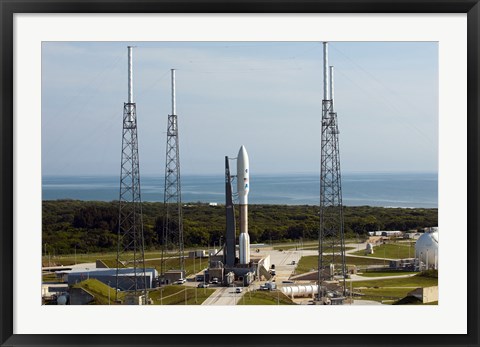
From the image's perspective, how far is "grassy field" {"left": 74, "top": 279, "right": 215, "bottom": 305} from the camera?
2127 centimetres

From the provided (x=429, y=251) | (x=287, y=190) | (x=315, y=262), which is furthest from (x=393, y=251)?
(x=287, y=190)

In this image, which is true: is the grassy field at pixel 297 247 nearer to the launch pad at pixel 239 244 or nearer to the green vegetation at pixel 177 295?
the launch pad at pixel 239 244

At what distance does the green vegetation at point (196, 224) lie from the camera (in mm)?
35875

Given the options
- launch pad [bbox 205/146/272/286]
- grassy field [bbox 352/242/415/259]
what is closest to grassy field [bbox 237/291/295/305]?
launch pad [bbox 205/146/272/286]

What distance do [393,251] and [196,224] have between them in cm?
1215

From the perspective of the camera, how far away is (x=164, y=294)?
2359 cm

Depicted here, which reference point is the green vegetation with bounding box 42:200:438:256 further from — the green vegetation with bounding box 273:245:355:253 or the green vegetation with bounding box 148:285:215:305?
the green vegetation with bounding box 148:285:215:305

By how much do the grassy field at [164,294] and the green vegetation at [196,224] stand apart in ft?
36.6

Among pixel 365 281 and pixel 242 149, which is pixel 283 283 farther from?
pixel 242 149

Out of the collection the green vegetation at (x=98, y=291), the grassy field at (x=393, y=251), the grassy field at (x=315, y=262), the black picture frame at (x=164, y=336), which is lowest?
the grassy field at (x=315, y=262)

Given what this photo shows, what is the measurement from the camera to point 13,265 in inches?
386

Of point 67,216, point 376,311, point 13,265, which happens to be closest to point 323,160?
point 376,311

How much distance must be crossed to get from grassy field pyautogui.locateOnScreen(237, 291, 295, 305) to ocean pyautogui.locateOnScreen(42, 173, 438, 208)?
31.0 metres

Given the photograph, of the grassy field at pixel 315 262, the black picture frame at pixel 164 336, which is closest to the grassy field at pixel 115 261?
the grassy field at pixel 315 262
